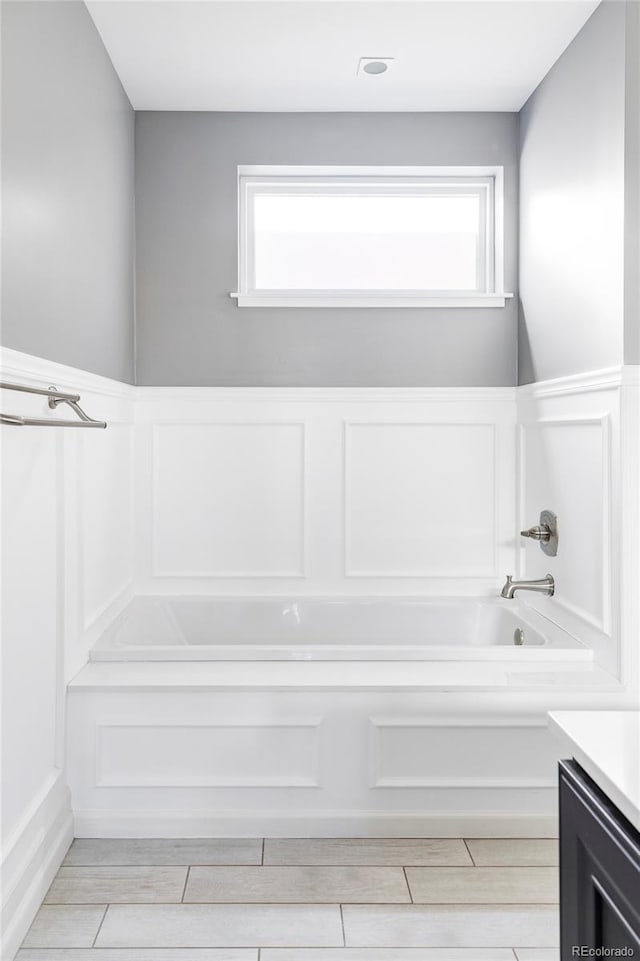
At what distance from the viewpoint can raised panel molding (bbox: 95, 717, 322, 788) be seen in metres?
2.13

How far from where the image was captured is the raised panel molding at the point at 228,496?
10.3 ft

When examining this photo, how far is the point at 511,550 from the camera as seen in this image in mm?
3156

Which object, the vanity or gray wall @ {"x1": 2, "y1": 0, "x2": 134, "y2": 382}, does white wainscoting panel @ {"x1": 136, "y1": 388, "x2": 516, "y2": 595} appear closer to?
gray wall @ {"x1": 2, "y1": 0, "x2": 134, "y2": 382}

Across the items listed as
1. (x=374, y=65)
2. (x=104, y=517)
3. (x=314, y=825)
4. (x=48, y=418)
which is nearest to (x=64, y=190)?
(x=48, y=418)

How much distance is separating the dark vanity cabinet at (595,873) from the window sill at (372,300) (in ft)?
7.75

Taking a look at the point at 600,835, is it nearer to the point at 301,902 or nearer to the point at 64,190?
the point at 301,902

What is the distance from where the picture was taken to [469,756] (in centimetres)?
216

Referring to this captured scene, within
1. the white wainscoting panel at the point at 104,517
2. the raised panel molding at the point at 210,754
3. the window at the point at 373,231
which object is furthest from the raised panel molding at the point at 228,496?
the raised panel molding at the point at 210,754

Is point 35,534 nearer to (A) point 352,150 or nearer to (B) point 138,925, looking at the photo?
(B) point 138,925

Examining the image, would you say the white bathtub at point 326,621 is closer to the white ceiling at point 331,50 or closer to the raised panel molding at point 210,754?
the raised panel molding at point 210,754

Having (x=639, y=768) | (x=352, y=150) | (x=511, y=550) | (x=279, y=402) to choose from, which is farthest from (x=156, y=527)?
(x=639, y=768)

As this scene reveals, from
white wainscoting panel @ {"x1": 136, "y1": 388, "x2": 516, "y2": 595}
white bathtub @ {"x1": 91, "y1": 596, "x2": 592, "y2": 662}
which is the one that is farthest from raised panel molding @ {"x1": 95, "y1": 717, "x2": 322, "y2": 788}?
white wainscoting panel @ {"x1": 136, "y1": 388, "x2": 516, "y2": 595}

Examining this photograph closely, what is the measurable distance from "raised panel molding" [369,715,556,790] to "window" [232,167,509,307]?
1764 millimetres

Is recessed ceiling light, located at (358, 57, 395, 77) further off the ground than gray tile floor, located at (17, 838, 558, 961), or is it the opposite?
recessed ceiling light, located at (358, 57, 395, 77)
